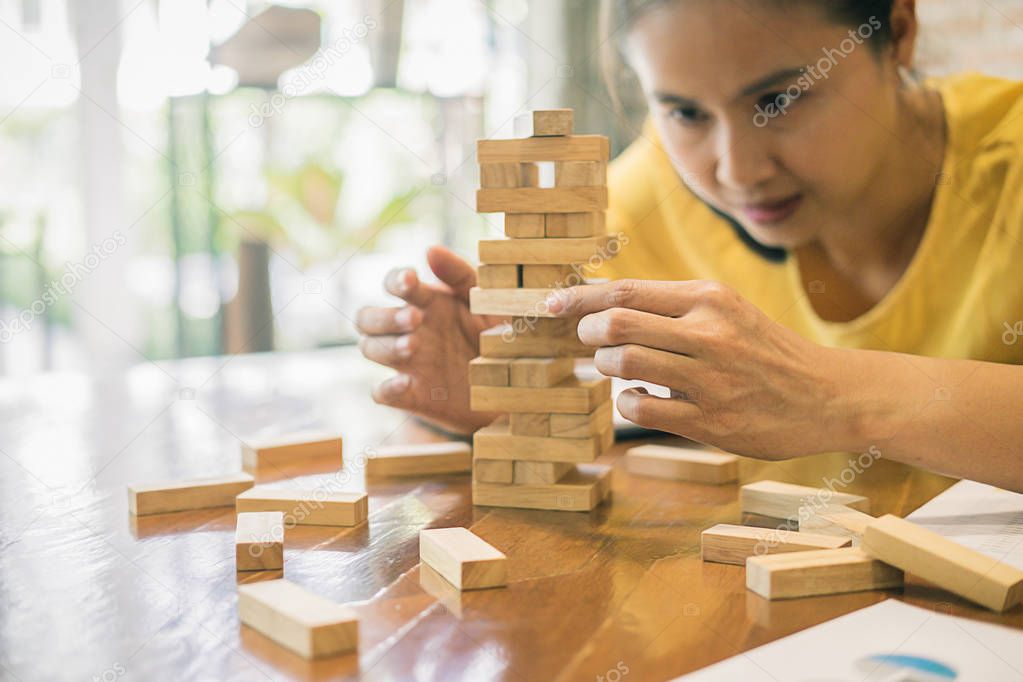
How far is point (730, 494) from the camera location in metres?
1.35

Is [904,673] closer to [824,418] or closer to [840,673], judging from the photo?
[840,673]

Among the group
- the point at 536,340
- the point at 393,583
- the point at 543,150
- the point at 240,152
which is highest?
the point at 240,152

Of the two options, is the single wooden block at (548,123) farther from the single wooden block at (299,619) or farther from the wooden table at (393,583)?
the single wooden block at (299,619)

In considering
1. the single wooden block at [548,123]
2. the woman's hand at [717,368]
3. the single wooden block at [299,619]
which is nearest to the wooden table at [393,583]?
the single wooden block at [299,619]

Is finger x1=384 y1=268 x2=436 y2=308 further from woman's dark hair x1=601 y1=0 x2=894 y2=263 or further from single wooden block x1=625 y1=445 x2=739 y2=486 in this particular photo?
woman's dark hair x1=601 y1=0 x2=894 y2=263

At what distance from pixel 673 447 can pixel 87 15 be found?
459 cm

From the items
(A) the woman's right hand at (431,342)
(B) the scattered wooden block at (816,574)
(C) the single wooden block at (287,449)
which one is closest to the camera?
(B) the scattered wooden block at (816,574)

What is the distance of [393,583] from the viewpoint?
3.28 ft

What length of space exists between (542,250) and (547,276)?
3cm

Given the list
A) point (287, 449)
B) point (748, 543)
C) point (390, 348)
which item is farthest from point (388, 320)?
point (748, 543)

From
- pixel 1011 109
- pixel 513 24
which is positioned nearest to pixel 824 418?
pixel 1011 109

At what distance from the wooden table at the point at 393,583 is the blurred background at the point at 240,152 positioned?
3.59 metres

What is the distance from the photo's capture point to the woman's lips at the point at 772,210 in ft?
6.29

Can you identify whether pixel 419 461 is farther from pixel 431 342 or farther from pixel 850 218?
pixel 850 218
